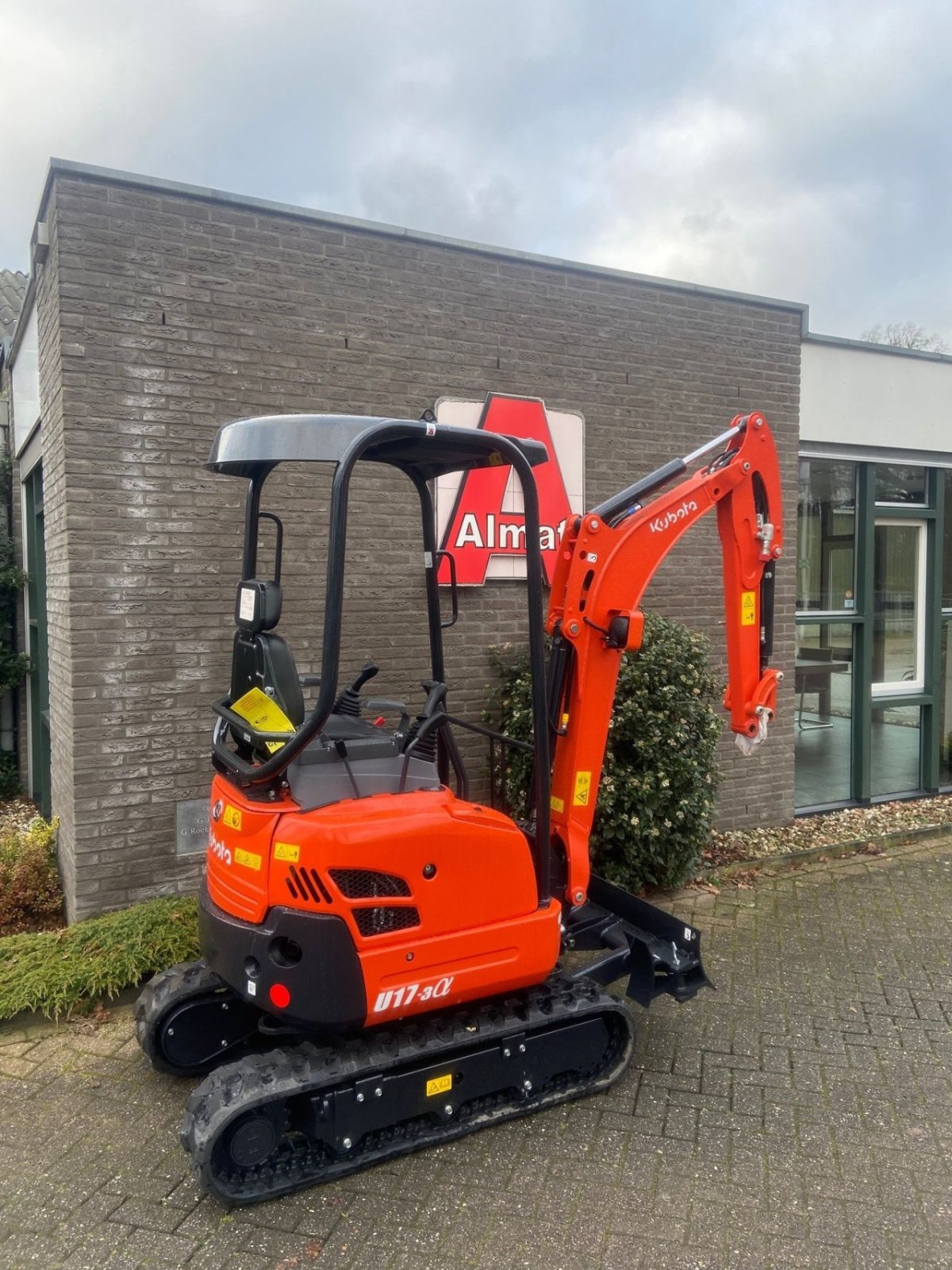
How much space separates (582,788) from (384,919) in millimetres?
1120

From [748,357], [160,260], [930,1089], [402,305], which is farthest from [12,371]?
[930,1089]

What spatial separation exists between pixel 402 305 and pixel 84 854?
3.54 metres

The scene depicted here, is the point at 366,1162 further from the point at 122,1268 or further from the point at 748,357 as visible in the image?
the point at 748,357

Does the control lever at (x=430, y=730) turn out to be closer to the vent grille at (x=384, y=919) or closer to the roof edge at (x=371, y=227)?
the vent grille at (x=384, y=919)

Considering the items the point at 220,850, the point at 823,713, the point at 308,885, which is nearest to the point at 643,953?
the point at 308,885

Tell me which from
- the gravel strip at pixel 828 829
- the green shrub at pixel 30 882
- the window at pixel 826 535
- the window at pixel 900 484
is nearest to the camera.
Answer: the green shrub at pixel 30 882

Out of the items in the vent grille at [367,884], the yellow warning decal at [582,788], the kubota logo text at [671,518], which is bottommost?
the vent grille at [367,884]

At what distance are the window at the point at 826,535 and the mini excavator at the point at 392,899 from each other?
3.47 meters

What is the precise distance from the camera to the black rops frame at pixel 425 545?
→ 272 centimetres

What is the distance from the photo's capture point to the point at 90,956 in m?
4.11

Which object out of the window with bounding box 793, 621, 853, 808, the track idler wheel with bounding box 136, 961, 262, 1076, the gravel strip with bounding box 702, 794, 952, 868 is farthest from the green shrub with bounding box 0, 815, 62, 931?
the window with bounding box 793, 621, 853, 808

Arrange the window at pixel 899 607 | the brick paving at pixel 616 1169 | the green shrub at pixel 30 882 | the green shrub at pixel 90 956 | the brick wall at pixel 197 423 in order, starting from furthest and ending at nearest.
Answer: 1. the window at pixel 899 607
2. the green shrub at pixel 30 882
3. the brick wall at pixel 197 423
4. the green shrub at pixel 90 956
5. the brick paving at pixel 616 1169

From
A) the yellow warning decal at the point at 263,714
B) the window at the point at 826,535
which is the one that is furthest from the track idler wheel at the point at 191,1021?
the window at the point at 826,535

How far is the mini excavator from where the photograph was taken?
9.27 ft
